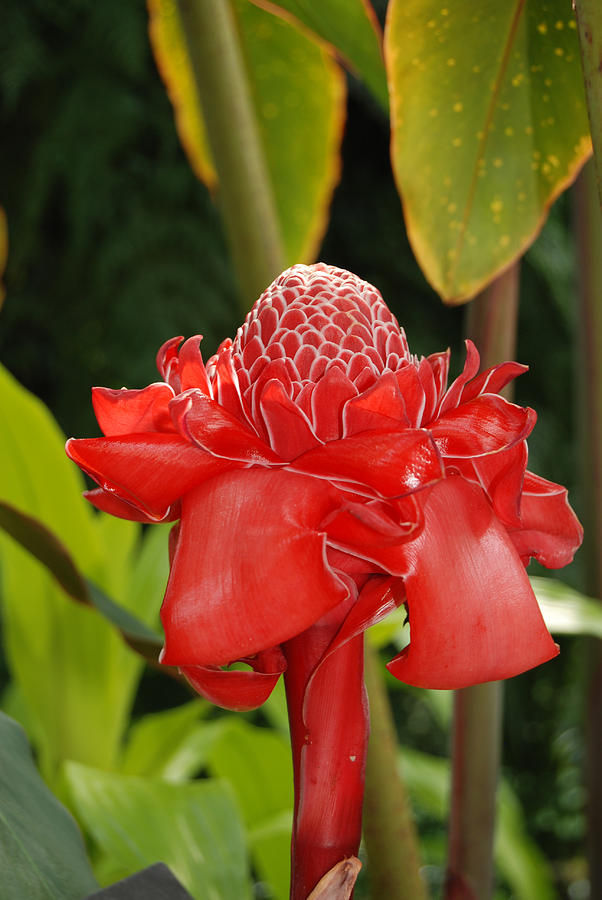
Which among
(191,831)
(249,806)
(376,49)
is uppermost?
(376,49)

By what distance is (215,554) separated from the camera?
5.9 inches

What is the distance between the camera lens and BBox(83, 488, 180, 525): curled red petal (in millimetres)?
178

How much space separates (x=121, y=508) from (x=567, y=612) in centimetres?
25

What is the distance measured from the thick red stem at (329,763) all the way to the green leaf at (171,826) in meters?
0.24

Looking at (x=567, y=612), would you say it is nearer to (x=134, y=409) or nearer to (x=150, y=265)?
(x=134, y=409)

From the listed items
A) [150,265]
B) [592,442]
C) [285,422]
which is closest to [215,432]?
[285,422]

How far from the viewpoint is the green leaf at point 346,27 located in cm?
32

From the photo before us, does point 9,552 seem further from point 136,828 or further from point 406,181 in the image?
point 406,181

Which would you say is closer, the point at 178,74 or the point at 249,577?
the point at 249,577

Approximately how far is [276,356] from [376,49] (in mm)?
238

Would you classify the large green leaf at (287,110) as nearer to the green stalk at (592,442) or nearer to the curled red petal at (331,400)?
the green stalk at (592,442)

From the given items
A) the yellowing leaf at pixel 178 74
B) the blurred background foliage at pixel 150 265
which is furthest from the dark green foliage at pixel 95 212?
the yellowing leaf at pixel 178 74

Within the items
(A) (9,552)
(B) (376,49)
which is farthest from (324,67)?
(A) (9,552)

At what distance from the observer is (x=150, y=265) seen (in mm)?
854
